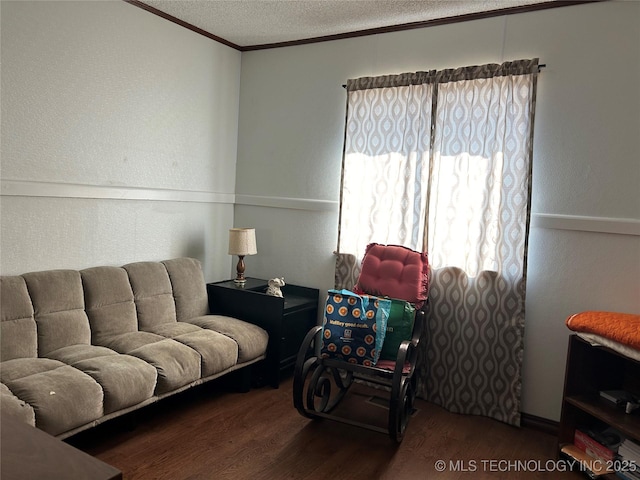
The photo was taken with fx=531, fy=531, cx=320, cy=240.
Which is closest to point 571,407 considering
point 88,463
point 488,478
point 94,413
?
Answer: point 488,478

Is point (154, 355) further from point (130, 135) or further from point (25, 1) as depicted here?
point (25, 1)

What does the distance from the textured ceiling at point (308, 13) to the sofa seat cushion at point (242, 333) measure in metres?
2.10

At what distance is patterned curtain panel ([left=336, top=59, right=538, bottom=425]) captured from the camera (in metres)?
3.29

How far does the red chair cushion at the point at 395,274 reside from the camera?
3.39m

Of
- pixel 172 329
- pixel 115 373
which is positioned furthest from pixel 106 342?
pixel 115 373

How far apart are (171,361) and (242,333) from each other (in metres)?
0.64

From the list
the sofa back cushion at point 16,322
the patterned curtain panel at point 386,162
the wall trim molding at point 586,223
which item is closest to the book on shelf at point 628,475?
the wall trim molding at point 586,223

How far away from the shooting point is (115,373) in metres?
2.61

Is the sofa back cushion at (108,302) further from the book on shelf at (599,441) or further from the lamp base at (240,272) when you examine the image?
the book on shelf at (599,441)

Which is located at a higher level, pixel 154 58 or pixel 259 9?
pixel 259 9

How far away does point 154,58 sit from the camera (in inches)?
145

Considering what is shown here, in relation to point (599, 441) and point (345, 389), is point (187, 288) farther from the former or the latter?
point (599, 441)

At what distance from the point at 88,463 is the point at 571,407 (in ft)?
8.58

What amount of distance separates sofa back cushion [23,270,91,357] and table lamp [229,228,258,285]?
46.7 inches
